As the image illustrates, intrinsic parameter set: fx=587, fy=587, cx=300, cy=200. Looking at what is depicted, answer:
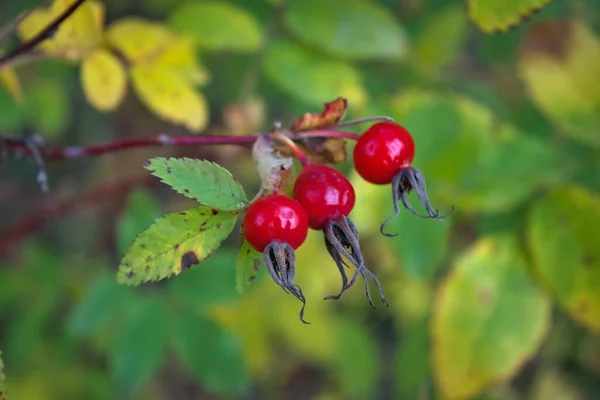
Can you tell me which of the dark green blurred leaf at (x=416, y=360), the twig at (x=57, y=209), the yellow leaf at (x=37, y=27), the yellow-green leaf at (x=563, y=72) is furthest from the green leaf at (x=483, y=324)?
the twig at (x=57, y=209)

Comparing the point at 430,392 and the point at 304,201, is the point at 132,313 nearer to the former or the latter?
the point at 430,392

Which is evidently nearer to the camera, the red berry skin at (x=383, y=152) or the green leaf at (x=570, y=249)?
the red berry skin at (x=383, y=152)

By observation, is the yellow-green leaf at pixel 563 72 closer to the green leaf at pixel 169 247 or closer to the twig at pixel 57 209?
the green leaf at pixel 169 247

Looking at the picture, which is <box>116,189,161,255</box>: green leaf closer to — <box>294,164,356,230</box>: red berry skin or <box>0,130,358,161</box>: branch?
<box>0,130,358,161</box>: branch

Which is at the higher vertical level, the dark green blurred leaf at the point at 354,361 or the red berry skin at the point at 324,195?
the red berry skin at the point at 324,195

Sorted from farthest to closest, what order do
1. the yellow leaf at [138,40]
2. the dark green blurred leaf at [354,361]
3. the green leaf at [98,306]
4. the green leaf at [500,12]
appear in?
the dark green blurred leaf at [354,361] → the green leaf at [98,306] → the yellow leaf at [138,40] → the green leaf at [500,12]

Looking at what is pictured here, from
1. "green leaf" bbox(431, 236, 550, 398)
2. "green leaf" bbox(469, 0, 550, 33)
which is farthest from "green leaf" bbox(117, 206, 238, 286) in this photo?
"green leaf" bbox(431, 236, 550, 398)

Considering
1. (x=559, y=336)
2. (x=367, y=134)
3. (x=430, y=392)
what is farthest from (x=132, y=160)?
(x=367, y=134)
